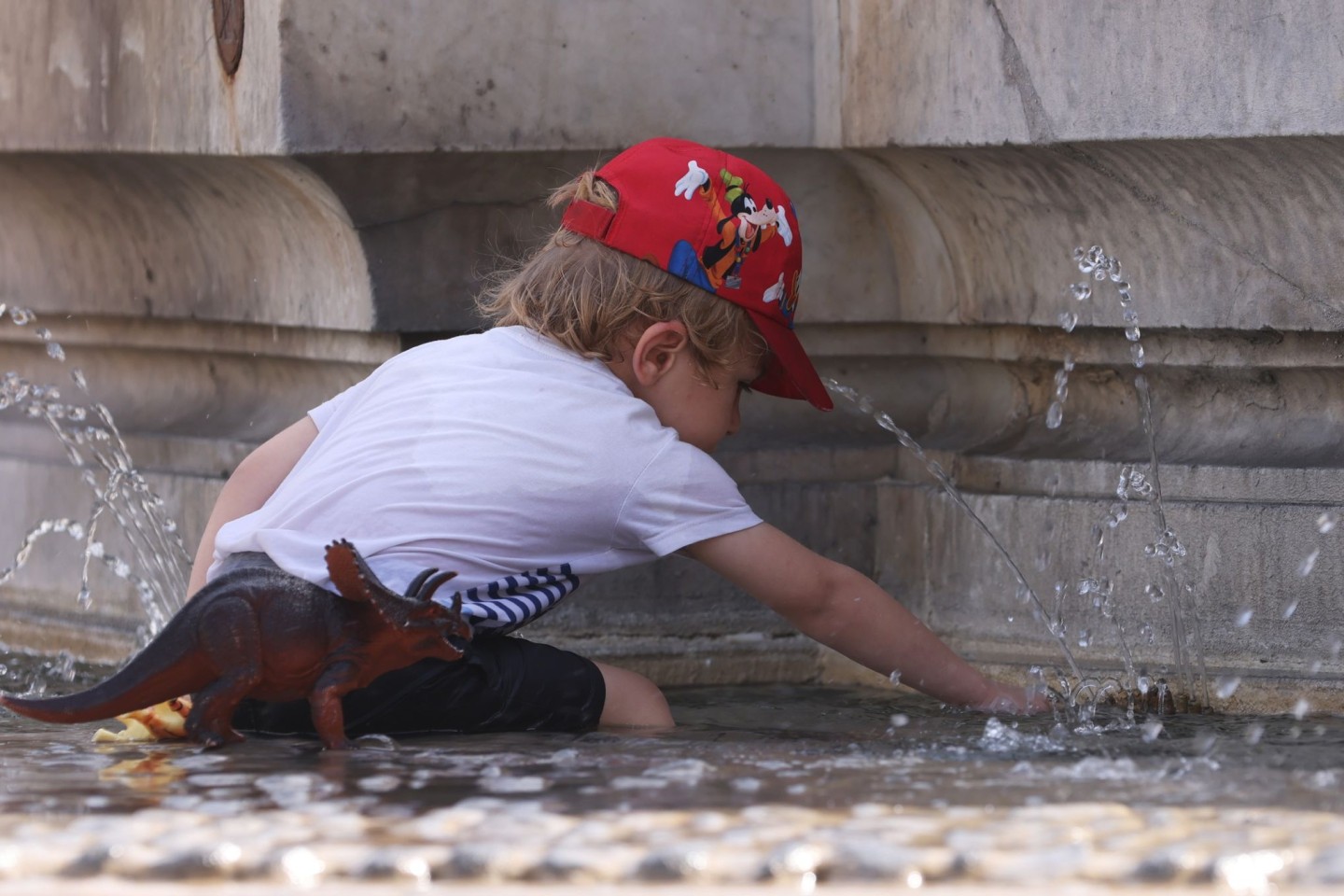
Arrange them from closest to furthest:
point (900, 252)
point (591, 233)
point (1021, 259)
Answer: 1. point (591, 233)
2. point (1021, 259)
3. point (900, 252)

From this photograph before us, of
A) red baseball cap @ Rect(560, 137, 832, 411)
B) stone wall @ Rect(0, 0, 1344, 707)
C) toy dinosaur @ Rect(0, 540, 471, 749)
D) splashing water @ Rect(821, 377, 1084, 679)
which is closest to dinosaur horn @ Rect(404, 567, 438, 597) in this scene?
toy dinosaur @ Rect(0, 540, 471, 749)

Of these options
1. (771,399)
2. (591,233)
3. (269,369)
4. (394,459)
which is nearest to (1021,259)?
(771,399)

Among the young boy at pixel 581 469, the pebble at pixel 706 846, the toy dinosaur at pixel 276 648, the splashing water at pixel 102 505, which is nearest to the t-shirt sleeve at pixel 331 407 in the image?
the young boy at pixel 581 469

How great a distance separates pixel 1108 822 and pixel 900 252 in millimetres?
1517

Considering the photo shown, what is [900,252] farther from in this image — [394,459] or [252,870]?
[252,870]

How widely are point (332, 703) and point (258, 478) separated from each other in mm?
526

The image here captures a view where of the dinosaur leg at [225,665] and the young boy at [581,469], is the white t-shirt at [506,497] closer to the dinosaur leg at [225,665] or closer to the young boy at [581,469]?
the young boy at [581,469]

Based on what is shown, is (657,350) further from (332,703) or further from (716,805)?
(716,805)

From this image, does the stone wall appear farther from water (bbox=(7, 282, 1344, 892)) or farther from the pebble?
the pebble

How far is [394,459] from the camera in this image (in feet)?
6.85

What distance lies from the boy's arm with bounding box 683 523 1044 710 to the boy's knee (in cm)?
17

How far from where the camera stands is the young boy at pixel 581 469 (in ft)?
6.73

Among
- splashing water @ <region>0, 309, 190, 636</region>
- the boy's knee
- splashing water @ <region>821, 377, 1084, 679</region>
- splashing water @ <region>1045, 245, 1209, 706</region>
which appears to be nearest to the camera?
the boy's knee

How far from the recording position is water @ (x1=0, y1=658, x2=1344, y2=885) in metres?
1.31
